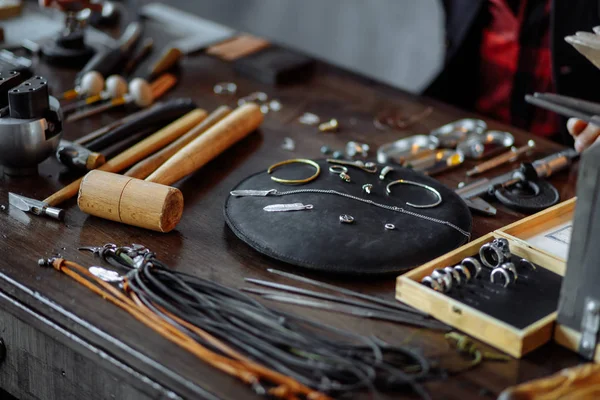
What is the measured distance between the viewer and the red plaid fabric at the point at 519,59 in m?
2.23

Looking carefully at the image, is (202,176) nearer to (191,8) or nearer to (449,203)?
(449,203)

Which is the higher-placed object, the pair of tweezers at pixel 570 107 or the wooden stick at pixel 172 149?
the pair of tweezers at pixel 570 107

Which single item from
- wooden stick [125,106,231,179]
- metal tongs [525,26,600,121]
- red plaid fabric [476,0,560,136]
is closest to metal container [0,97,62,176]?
wooden stick [125,106,231,179]

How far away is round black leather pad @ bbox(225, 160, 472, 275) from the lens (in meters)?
1.20

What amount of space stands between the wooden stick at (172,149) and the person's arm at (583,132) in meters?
0.72

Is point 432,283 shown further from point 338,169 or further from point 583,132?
point 583,132

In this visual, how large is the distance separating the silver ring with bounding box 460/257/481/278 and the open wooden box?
17 millimetres

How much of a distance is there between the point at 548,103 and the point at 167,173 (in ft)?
2.25

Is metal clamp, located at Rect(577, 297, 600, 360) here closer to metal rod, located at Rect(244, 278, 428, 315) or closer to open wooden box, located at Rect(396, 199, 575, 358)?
open wooden box, located at Rect(396, 199, 575, 358)

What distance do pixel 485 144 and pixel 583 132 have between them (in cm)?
25

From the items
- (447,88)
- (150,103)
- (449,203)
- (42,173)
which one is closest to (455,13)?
(447,88)

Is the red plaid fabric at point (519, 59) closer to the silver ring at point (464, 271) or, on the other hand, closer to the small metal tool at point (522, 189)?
the small metal tool at point (522, 189)

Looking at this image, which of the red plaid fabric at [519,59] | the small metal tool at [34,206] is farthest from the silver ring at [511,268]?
the red plaid fabric at [519,59]

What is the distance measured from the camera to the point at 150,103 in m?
1.85
